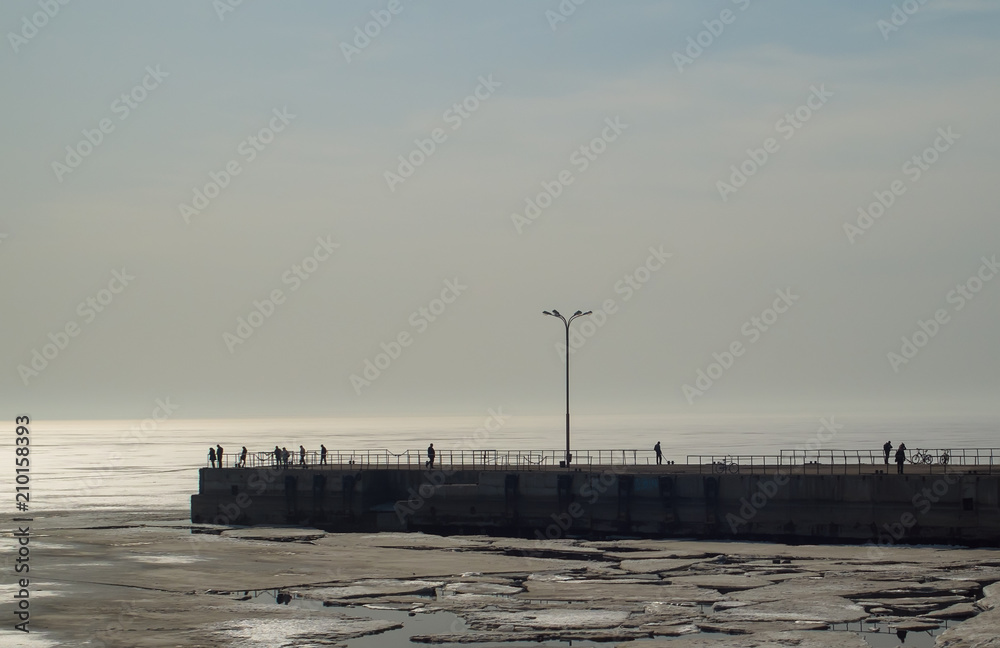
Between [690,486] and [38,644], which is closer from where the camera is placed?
[38,644]

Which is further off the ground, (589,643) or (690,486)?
(690,486)

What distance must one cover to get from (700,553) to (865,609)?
46.8 ft

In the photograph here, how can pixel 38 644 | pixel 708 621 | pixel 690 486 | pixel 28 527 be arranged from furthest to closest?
pixel 28 527, pixel 690 486, pixel 708 621, pixel 38 644

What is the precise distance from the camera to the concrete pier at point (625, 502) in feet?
182

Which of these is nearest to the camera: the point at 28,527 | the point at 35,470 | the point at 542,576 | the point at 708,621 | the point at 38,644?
the point at 38,644

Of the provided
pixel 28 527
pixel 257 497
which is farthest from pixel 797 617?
pixel 28 527

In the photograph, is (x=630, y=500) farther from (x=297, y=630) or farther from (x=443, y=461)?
(x=443, y=461)

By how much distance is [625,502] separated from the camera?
6162 centimetres

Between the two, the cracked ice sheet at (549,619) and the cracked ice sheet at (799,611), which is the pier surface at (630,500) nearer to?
the cracked ice sheet at (799,611)

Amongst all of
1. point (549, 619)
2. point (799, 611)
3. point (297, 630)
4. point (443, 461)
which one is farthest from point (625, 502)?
point (443, 461)

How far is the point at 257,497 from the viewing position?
69750 mm

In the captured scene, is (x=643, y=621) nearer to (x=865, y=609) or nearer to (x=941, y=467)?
(x=865, y=609)

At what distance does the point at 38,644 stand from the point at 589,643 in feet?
49.9

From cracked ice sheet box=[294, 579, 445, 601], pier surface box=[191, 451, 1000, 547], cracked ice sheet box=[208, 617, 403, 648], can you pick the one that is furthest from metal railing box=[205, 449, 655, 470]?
cracked ice sheet box=[208, 617, 403, 648]
